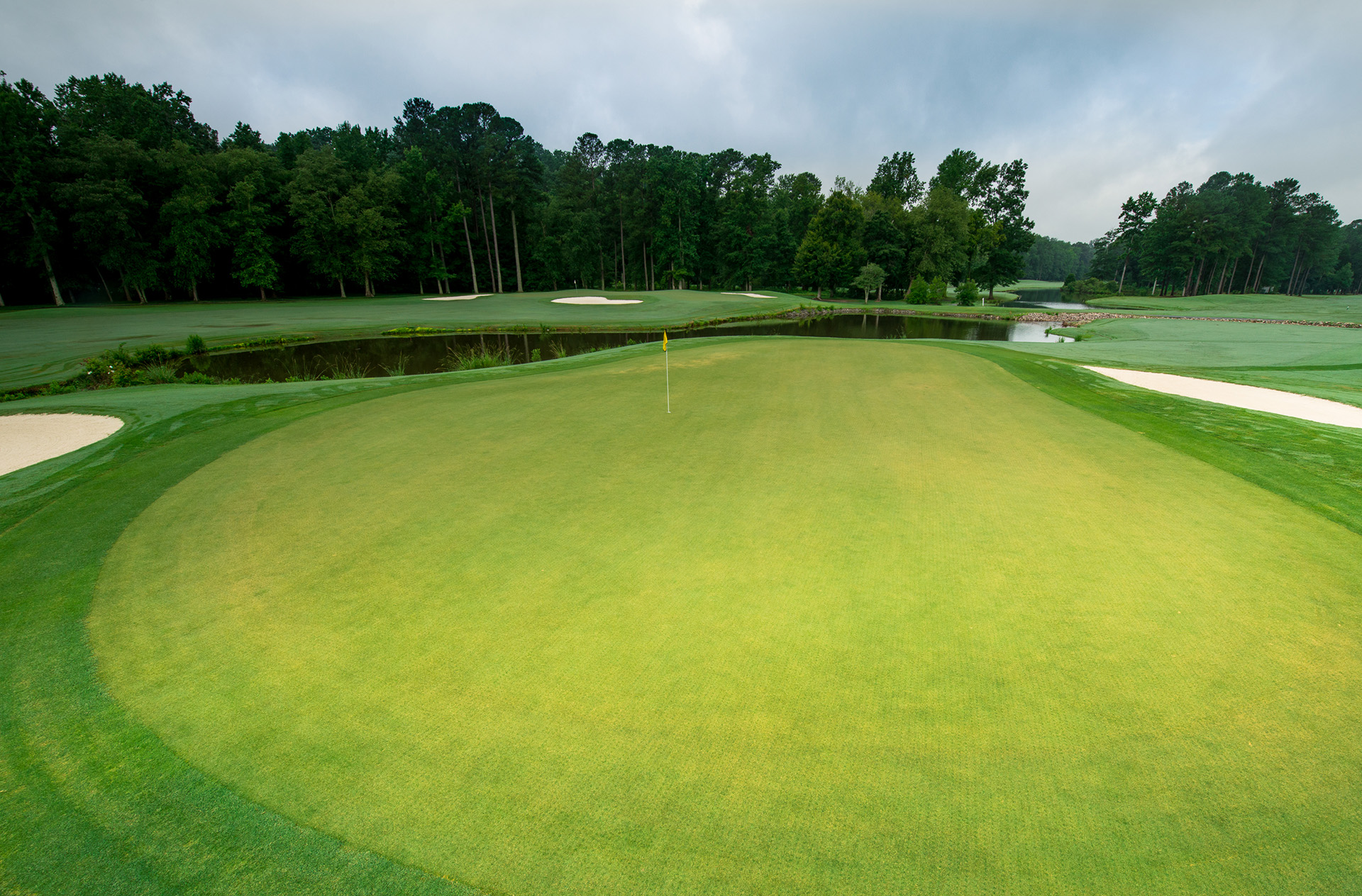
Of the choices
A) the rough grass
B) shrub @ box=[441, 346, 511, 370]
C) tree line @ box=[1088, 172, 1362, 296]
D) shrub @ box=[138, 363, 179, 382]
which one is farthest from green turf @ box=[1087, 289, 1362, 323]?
shrub @ box=[138, 363, 179, 382]

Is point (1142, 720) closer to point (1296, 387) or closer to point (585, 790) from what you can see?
point (585, 790)

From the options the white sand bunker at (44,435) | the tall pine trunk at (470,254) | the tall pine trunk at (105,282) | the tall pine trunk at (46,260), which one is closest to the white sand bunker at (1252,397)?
the white sand bunker at (44,435)

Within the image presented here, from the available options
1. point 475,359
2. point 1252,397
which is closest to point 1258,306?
point 1252,397

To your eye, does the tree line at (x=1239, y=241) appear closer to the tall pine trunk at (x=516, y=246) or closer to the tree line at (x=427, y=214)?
the tree line at (x=427, y=214)

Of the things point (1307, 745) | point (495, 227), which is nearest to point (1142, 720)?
point (1307, 745)

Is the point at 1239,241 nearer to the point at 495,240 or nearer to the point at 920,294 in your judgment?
the point at 920,294

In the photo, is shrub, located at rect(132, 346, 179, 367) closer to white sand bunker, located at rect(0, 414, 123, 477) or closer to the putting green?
white sand bunker, located at rect(0, 414, 123, 477)
